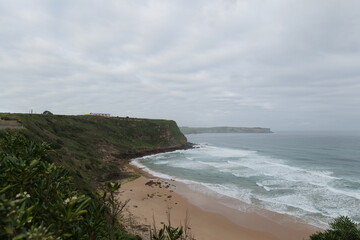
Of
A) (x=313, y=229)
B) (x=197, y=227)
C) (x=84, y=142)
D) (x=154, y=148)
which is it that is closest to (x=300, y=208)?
(x=313, y=229)

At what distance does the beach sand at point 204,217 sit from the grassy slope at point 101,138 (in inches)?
355

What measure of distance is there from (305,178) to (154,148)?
1728 inches

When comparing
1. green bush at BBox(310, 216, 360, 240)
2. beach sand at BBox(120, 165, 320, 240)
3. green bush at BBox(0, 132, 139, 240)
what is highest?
green bush at BBox(0, 132, 139, 240)

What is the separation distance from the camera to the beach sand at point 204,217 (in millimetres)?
16531

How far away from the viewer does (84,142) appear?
45688 millimetres

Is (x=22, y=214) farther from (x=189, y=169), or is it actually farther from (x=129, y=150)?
(x=129, y=150)

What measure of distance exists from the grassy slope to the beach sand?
9.02m

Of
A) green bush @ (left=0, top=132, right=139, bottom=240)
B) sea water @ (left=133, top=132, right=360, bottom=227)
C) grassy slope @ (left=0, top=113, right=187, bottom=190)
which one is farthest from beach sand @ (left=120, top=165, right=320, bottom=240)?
grassy slope @ (left=0, top=113, right=187, bottom=190)

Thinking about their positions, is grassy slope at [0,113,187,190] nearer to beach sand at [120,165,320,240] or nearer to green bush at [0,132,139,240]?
beach sand at [120,165,320,240]

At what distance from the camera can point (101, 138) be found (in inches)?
2127

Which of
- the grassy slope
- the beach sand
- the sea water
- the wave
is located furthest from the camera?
the grassy slope

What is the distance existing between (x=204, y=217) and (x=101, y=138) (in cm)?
4161

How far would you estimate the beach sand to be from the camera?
16.5 m

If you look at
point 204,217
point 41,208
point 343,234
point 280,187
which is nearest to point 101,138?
point 204,217
